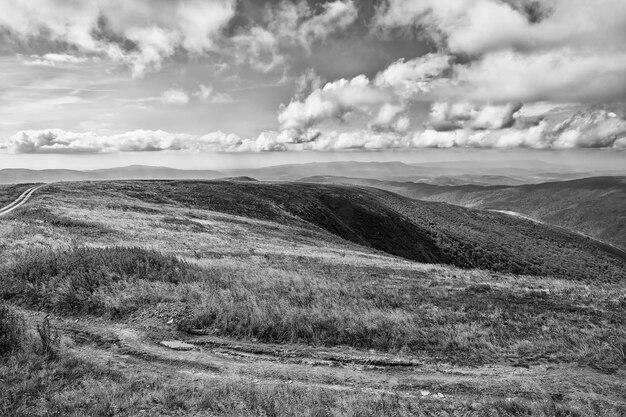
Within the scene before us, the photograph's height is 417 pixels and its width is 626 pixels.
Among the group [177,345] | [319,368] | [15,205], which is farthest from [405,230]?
[177,345]

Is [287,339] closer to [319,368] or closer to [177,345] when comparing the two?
[319,368]

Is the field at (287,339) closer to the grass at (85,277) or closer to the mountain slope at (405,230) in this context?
the grass at (85,277)

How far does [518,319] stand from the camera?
42.8ft

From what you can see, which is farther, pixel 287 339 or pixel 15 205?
pixel 15 205

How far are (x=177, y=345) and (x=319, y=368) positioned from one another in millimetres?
3970

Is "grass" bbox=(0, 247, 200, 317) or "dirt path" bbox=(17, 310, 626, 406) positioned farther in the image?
"grass" bbox=(0, 247, 200, 317)

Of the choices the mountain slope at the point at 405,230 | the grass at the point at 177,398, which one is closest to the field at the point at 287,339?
the grass at the point at 177,398

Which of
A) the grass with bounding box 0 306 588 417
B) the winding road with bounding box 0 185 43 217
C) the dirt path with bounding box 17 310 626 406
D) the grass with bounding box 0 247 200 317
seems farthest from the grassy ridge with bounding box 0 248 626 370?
the winding road with bounding box 0 185 43 217

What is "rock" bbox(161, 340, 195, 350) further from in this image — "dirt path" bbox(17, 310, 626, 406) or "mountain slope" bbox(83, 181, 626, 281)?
"mountain slope" bbox(83, 181, 626, 281)

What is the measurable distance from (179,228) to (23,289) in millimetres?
22638

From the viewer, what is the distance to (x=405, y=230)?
263 feet

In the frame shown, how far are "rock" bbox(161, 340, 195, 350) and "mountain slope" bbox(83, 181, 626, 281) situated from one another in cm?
4819

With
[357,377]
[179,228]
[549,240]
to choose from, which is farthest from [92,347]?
[549,240]

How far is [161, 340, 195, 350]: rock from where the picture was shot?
9.91 metres
